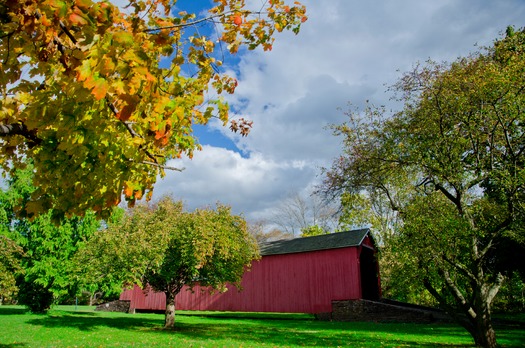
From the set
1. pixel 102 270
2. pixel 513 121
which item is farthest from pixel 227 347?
pixel 513 121

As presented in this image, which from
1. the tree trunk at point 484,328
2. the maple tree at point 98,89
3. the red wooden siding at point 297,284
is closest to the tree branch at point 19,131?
the maple tree at point 98,89

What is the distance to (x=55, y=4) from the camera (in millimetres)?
2213

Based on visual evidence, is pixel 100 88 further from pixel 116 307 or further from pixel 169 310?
pixel 116 307

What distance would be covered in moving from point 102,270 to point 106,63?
15081 millimetres

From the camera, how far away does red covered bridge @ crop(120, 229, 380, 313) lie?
25734mm

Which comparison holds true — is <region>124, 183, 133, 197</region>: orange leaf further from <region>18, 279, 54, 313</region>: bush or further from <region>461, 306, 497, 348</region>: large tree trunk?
<region>18, 279, 54, 313</region>: bush

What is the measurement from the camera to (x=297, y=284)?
27531mm

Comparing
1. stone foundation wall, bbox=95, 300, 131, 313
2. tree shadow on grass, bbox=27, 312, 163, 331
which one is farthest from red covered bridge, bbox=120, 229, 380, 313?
tree shadow on grass, bbox=27, 312, 163, 331

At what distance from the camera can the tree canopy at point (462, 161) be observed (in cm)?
1070

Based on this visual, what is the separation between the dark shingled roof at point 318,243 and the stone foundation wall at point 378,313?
13.9 ft

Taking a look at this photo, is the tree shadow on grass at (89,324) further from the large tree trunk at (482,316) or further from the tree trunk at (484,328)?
the tree trunk at (484,328)

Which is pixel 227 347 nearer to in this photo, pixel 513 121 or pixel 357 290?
pixel 513 121


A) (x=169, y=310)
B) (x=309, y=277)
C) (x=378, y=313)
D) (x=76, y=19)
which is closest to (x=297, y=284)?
(x=309, y=277)

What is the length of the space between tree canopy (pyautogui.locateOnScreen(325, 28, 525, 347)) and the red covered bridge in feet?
43.6
